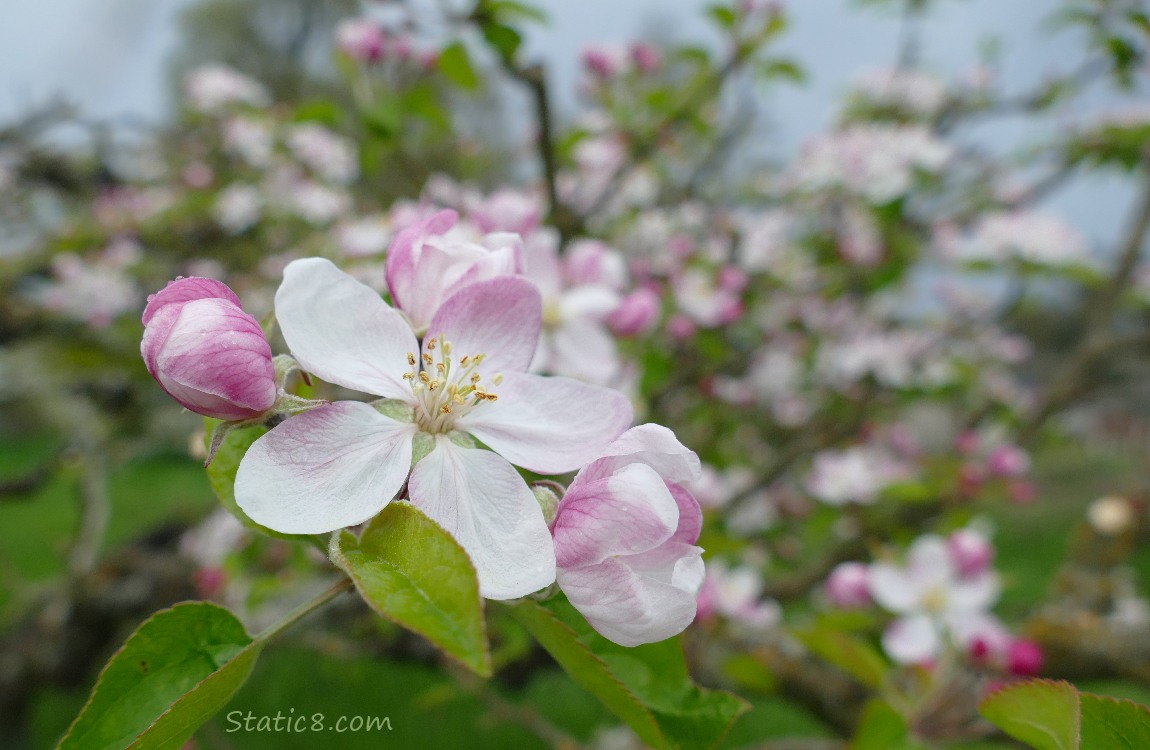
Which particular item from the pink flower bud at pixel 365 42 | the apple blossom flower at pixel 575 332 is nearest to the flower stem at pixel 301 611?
the apple blossom flower at pixel 575 332

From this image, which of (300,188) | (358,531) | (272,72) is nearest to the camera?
(358,531)

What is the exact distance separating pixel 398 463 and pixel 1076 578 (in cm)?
222

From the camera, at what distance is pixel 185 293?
1.30ft

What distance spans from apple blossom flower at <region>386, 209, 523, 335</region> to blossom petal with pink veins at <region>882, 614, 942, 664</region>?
3.49 ft

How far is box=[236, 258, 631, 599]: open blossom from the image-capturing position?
39cm

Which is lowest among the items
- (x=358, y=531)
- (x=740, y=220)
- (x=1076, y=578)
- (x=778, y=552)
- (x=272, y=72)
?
(x=272, y=72)

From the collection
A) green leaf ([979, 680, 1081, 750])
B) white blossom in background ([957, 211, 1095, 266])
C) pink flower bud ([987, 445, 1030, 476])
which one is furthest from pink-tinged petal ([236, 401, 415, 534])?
white blossom in background ([957, 211, 1095, 266])

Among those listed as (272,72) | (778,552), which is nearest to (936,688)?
(778,552)

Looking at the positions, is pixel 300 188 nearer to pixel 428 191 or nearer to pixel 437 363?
pixel 428 191

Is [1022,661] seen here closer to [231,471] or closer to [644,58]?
[231,471]

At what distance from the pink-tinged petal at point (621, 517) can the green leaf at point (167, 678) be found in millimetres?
186

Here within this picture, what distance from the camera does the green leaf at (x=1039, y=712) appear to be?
1.22ft

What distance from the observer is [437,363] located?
19.2 inches

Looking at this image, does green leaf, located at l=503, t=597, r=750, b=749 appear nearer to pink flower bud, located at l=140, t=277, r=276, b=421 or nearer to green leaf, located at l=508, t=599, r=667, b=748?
green leaf, located at l=508, t=599, r=667, b=748
